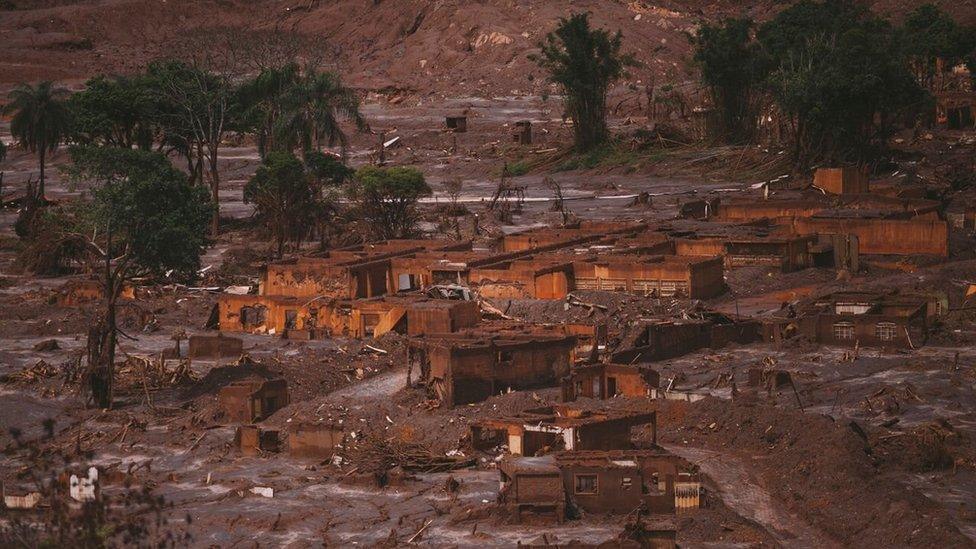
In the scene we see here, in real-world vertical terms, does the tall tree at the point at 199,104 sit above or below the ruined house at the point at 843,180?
above

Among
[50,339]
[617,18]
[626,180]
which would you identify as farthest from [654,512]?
[617,18]

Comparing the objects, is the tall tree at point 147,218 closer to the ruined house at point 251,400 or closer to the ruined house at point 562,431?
the ruined house at point 251,400

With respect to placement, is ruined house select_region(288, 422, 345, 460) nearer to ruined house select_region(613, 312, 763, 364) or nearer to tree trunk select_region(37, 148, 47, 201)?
ruined house select_region(613, 312, 763, 364)

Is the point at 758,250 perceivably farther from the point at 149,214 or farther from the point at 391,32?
the point at 391,32

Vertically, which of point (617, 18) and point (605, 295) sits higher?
point (617, 18)

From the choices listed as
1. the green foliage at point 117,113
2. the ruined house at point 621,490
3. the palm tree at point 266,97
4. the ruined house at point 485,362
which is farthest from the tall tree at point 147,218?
the palm tree at point 266,97

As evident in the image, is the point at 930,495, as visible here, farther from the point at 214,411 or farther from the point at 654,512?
the point at 214,411

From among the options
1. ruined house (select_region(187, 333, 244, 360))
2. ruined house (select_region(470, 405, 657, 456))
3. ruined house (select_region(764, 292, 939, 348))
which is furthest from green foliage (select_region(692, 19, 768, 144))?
ruined house (select_region(470, 405, 657, 456))
